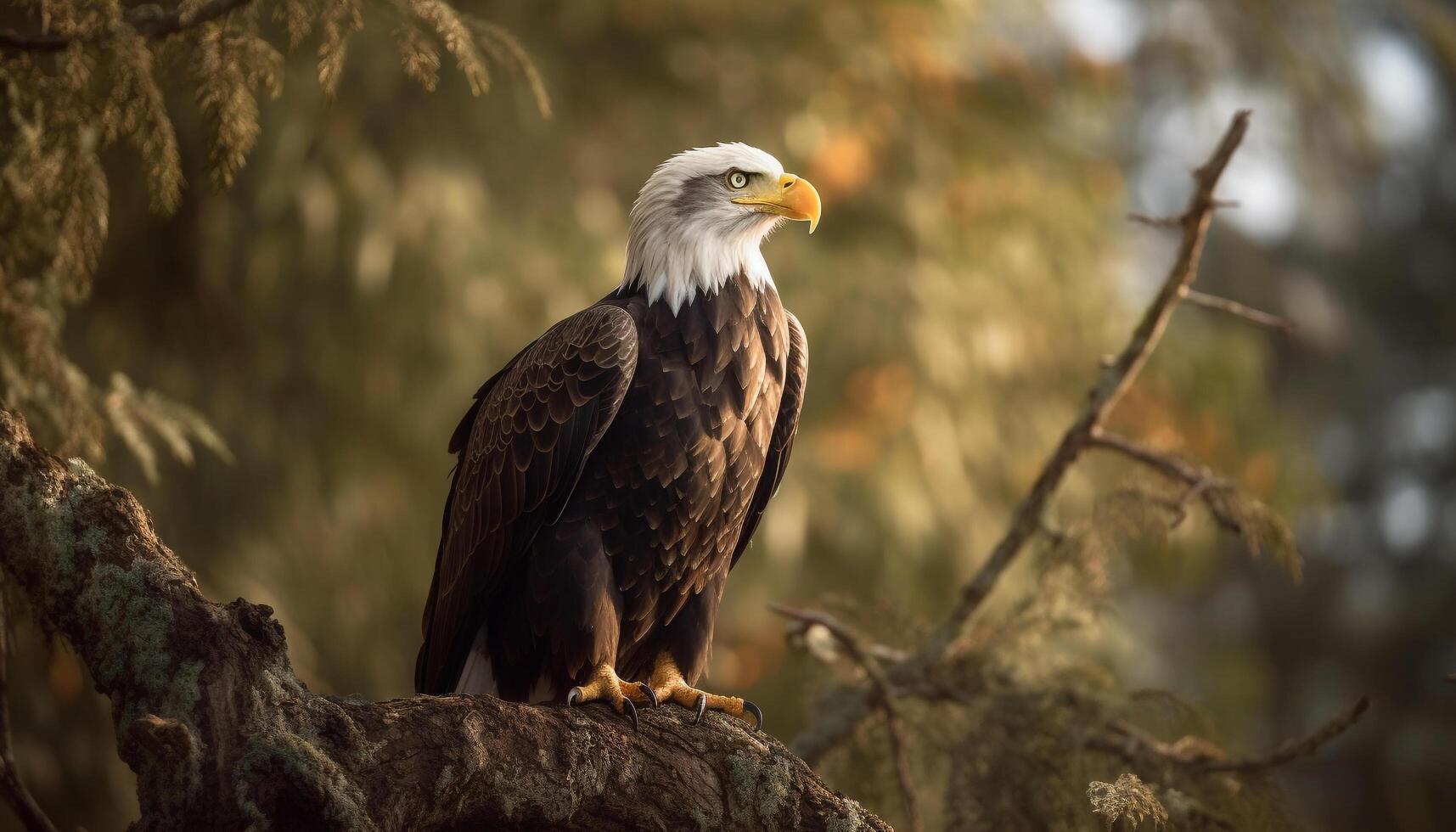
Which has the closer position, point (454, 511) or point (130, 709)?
point (130, 709)

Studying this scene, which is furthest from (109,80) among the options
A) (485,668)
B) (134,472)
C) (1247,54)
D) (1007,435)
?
(1247,54)

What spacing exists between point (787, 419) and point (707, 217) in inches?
25.4

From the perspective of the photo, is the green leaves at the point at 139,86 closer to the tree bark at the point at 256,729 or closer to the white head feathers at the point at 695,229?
the white head feathers at the point at 695,229

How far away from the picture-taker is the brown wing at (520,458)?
11.7 feet

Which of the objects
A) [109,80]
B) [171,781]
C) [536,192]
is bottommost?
[171,781]

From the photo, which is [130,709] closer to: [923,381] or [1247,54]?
[923,381]

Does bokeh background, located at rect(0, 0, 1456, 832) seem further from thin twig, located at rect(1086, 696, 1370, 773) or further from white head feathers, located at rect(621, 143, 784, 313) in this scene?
white head feathers, located at rect(621, 143, 784, 313)

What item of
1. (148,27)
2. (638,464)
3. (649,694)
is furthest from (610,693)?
(148,27)

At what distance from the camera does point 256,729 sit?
228cm

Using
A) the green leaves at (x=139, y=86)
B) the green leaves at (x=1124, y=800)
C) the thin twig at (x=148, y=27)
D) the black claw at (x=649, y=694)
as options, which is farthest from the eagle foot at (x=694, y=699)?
the thin twig at (x=148, y=27)

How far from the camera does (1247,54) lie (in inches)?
481

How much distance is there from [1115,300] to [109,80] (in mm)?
8730

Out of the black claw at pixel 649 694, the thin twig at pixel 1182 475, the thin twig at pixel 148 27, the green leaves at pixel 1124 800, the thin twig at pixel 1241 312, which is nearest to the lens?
the green leaves at pixel 1124 800

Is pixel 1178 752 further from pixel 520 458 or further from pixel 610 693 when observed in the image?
pixel 520 458
